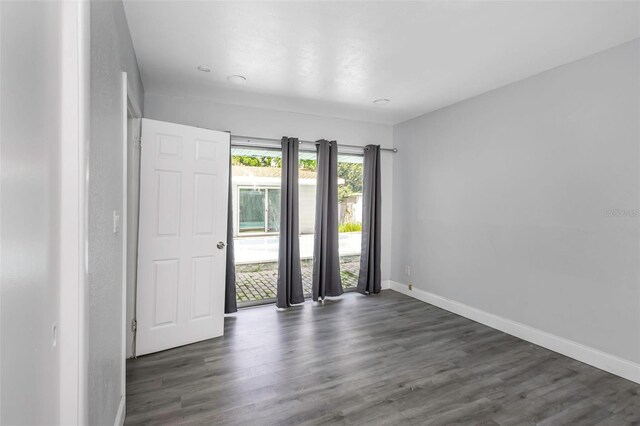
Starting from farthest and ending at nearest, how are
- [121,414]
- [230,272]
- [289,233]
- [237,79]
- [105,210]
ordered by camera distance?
[289,233] → [230,272] → [237,79] → [121,414] → [105,210]

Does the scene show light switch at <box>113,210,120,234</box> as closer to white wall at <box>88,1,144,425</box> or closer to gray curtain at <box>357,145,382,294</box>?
white wall at <box>88,1,144,425</box>

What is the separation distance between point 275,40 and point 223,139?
1.16 metres

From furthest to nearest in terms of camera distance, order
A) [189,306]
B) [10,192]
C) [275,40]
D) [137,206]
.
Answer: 1. [189,306]
2. [137,206]
3. [275,40]
4. [10,192]

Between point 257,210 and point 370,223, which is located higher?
point 257,210

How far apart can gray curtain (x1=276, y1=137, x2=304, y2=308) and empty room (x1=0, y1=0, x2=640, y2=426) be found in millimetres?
35

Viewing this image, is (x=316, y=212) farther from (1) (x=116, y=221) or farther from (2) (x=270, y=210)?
(1) (x=116, y=221)

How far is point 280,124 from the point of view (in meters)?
4.13

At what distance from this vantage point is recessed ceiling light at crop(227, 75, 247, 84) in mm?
3076

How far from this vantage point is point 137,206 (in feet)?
9.10

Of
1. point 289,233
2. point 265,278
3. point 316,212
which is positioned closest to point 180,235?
point 289,233

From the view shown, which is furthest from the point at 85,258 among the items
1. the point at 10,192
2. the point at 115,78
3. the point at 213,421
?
the point at 213,421

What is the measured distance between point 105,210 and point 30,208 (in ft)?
2.39

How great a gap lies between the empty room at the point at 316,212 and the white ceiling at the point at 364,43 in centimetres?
2

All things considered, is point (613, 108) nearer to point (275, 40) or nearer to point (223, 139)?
point (275, 40)
